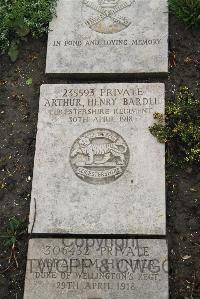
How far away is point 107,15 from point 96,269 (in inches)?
118

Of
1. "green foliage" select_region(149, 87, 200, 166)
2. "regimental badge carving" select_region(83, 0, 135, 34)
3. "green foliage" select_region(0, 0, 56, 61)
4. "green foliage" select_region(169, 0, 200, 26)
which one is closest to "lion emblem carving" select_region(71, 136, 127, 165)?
"green foliage" select_region(149, 87, 200, 166)

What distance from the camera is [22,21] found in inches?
246

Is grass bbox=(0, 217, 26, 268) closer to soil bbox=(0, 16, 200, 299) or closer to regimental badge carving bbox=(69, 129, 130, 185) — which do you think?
soil bbox=(0, 16, 200, 299)

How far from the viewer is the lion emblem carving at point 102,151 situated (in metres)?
5.25

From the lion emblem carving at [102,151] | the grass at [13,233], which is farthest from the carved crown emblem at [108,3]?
the grass at [13,233]

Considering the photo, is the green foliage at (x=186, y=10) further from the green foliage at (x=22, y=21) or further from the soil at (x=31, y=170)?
the green foliage at (x=22, y=21)

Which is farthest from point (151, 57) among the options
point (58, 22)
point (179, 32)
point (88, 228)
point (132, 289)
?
point (132, 289)

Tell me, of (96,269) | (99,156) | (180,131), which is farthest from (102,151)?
(96,269)

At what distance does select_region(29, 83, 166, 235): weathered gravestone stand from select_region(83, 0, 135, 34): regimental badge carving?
2.79 feet

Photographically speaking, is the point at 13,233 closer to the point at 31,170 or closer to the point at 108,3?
the point at 31,170

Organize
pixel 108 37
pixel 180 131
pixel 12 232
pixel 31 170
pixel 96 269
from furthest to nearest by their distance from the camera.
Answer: pixel 108 37 < pixel 31 170 < pixel 180 131 < pixel 12 232 < pixel 96 269

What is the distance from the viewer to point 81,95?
5633mm

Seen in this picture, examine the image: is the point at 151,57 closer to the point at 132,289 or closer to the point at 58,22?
the point at 58,22

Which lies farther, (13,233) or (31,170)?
(31,170)
